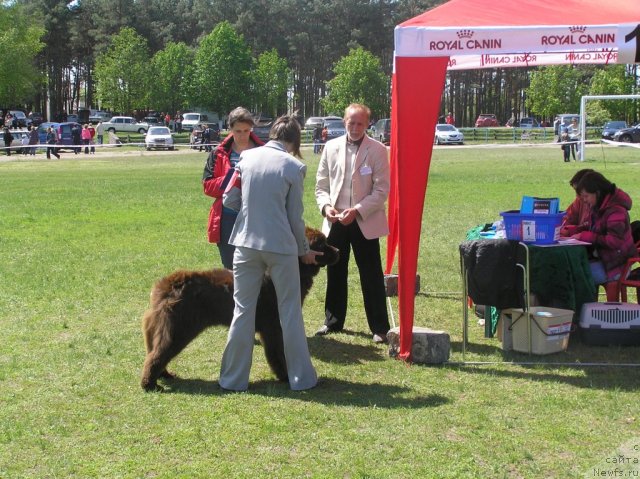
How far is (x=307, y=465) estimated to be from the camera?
13.4 feet

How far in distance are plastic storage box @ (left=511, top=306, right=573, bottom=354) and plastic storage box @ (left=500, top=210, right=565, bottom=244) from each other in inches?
22.1

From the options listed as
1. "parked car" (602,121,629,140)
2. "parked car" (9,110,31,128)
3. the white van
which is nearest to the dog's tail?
"parked car" (602,121,629,140)

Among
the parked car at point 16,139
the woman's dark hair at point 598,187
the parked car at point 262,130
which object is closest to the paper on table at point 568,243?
the woman's dark hair at point 598,187

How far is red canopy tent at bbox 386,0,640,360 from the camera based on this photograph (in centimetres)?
539

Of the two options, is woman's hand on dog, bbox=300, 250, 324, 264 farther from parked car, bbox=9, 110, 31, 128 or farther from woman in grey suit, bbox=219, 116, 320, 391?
parked car, bbox=9, 110, 31, 128

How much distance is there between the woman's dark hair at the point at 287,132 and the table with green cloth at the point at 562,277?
225 centimetres

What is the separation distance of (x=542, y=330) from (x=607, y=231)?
1181 mm

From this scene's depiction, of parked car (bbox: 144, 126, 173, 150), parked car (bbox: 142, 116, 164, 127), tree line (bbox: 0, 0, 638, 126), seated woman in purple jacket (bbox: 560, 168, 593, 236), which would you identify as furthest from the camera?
parked car (bbox: 142, 116, 164, 127)

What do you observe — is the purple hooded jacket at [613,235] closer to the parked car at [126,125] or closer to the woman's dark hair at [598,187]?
the woman's dark hair at [598,187]

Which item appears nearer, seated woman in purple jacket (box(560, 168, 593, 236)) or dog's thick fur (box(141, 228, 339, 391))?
dog's thick fur (box(141, 228, 339, 391))

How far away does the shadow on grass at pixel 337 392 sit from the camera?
5.06 m

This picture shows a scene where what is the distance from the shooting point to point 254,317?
5230 millimetres

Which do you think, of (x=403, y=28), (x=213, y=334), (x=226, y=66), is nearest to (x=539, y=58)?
(x=403, y=28)

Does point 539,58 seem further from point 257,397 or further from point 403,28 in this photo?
point 257,397
